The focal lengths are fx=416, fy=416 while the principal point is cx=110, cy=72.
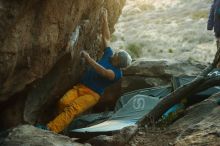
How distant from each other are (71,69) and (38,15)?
257 cm

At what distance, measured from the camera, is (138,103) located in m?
8.57

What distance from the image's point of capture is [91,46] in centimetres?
998

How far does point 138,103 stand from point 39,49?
99.2 inches

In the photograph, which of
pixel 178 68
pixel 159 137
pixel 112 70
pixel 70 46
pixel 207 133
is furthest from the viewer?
pixel 178 68

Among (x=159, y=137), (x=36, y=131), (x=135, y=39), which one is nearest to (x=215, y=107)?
(x=159, y=137)

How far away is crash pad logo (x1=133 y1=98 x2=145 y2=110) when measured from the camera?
845 centimetres

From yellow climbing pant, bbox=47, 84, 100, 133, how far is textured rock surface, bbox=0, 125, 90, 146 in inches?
67.5

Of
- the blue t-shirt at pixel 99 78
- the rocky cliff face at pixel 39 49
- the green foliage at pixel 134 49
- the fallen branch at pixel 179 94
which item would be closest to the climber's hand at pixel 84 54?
the rocky cliff face at pixel 39 49

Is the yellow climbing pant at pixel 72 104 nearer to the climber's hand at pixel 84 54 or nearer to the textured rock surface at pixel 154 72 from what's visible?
the climber's hand at pixel 84 54

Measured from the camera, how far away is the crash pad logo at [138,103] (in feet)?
27.7

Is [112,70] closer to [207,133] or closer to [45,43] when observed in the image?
[45,43]

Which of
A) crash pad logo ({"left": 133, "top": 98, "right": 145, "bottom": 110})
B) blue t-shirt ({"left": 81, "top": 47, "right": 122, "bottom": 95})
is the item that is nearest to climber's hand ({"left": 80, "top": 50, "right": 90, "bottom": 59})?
blue t-shirt ({"left": 81, "top": 47, "right": 122, "bottom": 95})

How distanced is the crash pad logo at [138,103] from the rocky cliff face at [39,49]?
5.34 feet

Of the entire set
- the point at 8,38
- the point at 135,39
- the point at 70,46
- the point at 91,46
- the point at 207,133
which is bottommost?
the point at 207,133
